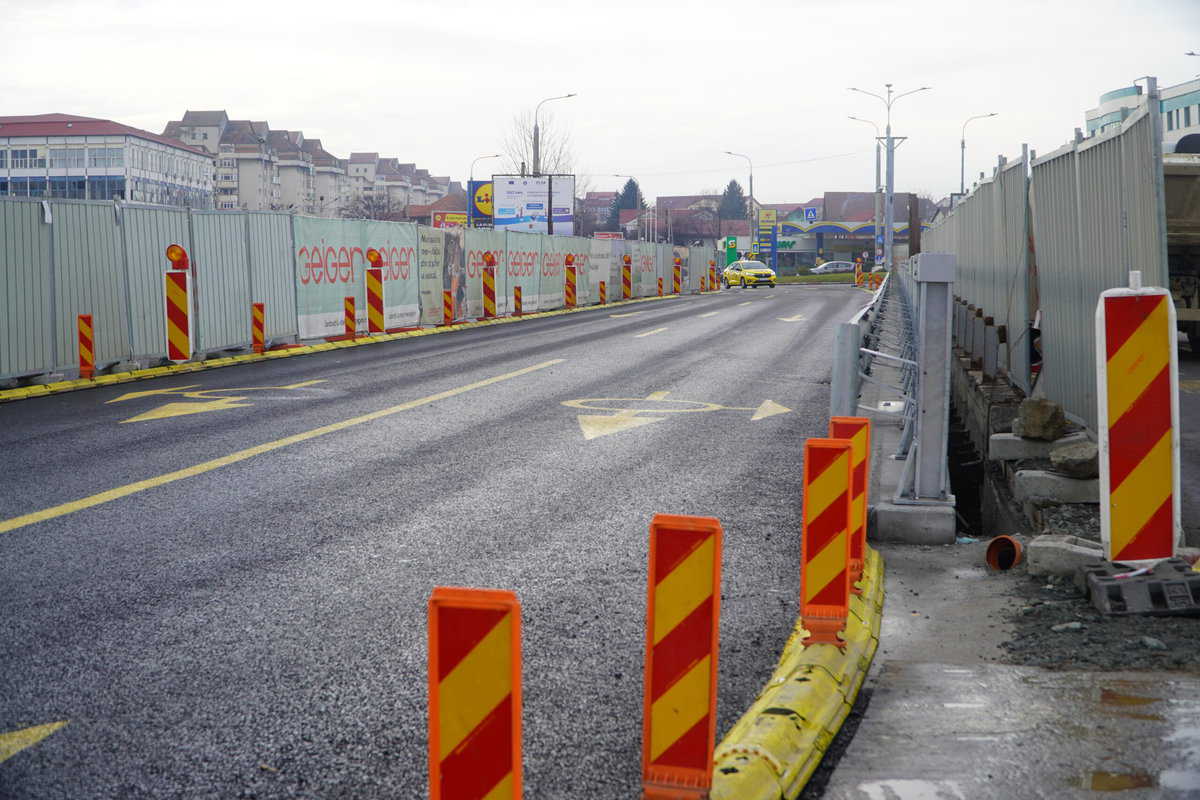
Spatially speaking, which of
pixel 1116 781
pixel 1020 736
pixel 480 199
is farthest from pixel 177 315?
pixel 480 199

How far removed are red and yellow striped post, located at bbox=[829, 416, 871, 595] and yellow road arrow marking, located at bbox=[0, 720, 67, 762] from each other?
326 cm

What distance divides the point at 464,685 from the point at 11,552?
4.60 metres

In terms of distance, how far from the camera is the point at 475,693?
97.8 inches

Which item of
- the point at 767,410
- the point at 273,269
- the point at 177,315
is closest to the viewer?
the point at 767,410

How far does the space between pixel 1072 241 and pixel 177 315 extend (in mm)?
12024

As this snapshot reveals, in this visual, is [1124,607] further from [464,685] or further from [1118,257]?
[464,685]

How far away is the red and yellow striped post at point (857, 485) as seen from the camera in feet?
18.1

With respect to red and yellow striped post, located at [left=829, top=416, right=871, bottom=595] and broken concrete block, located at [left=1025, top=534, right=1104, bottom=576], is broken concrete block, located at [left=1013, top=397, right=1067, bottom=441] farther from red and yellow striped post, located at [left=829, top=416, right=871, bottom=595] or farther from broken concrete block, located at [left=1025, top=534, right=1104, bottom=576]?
red and yellow striped post, located at [left=829, top=416, right=871, bottom=595]

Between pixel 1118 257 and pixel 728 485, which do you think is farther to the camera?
pixel 728 485

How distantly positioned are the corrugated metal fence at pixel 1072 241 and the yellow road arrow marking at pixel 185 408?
7610mm

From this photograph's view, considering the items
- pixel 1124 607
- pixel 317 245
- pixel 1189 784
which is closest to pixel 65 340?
pixel 317 245

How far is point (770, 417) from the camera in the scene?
11812 mm

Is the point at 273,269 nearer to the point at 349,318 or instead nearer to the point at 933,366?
the point at 349,318

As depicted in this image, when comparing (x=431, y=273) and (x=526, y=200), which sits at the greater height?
(x=526, y=200)
